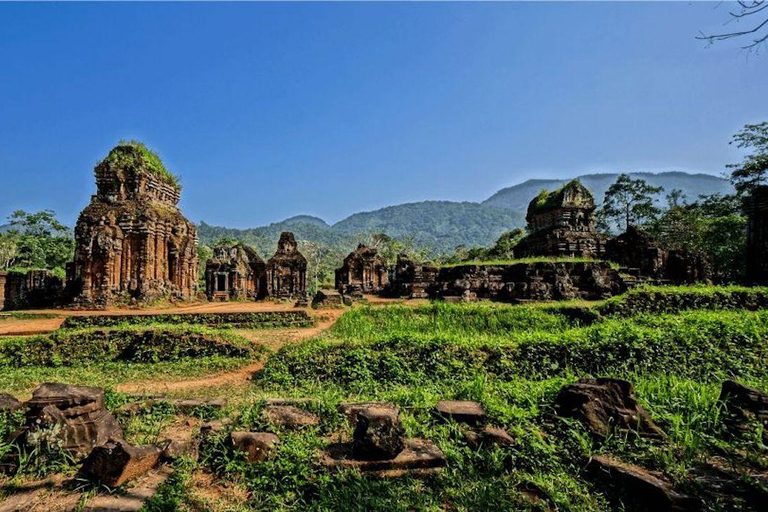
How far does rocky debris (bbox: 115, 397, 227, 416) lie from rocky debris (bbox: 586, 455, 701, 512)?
423cm

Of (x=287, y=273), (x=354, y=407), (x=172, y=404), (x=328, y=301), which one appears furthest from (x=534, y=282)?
(x=287, y=273)

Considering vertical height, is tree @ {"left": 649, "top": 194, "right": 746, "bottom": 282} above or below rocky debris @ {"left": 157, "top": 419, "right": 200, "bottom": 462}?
above

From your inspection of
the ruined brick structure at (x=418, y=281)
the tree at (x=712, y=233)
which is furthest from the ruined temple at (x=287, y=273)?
the tree at (x=712, y=233)

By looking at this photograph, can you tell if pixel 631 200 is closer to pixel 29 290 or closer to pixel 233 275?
pixel 233 275

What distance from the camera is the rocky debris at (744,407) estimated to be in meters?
3.67

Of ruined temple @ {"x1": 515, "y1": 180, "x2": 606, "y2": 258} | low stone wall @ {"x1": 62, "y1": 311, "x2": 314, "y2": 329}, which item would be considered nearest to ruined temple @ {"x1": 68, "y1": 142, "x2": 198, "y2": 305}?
low stone wall @ {"x1": 62, "y1": 311, "x2": 314, "y2": 329}

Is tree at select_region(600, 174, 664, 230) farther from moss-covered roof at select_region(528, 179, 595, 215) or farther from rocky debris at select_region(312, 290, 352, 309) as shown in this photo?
rocky debris at select_region(312, 290, 352, 309)

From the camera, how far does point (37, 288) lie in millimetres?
19641

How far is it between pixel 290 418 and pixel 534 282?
10.4 meters

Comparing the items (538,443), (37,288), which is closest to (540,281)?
(538,443)

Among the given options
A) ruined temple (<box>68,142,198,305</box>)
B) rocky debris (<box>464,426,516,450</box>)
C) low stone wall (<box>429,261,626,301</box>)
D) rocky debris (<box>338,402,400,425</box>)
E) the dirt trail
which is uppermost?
ruined temple (<box>68,142,198,305</box>)

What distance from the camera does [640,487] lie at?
2.92 meters

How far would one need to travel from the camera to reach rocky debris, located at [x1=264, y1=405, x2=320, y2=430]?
4277 millimetres

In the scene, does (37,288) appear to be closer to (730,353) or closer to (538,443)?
(538,443)
